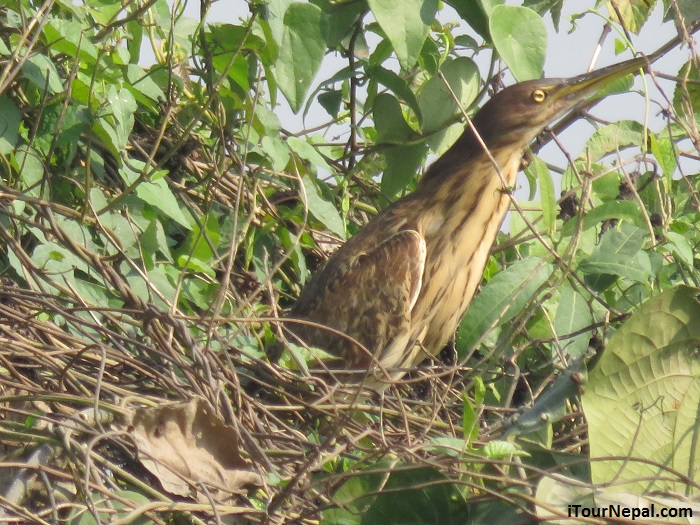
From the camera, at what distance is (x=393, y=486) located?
7.12 ft

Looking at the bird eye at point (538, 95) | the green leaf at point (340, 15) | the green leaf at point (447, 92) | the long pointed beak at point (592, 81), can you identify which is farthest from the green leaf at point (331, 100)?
the long pointed beak at point (592, 81)

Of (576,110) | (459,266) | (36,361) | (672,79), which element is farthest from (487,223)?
(36,361)

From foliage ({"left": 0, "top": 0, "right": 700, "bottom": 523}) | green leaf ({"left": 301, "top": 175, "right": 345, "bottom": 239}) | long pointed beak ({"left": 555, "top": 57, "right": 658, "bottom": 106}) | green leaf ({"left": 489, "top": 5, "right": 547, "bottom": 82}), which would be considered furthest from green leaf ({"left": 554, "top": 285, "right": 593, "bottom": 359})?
long pointed beak ({"left": 555, "top": 57, "right": 658, "bottom": 106})

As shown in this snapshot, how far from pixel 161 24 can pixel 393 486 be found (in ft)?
6.56

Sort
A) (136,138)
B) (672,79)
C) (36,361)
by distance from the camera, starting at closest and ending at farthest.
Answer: (36,361)
(672,79)
(136,138)

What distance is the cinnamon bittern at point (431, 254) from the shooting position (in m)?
4.21

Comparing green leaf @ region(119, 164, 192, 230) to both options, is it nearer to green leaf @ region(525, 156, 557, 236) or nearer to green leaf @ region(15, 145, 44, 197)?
green leaf @ region(15, 145, 44, 197)

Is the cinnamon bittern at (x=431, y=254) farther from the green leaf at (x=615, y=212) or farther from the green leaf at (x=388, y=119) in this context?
the green leaf at (x=615, y=212)

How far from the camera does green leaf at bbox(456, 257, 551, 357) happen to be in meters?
3.20

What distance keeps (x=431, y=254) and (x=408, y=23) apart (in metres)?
1.22

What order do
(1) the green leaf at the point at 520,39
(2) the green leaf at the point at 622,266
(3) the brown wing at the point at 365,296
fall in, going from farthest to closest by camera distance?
1. (3) the brown wing at the point at 365,296
2. (1) the green leaf at the point at 520,39
3. (2) the green leaf at the point at 622,266

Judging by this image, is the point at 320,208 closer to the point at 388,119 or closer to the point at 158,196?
the point at 388,119

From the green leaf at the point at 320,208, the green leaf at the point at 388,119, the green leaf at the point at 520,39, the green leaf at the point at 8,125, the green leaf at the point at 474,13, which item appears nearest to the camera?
the green leaf at the point at 8,125

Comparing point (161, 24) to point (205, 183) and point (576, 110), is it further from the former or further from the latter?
point (576, 110)
